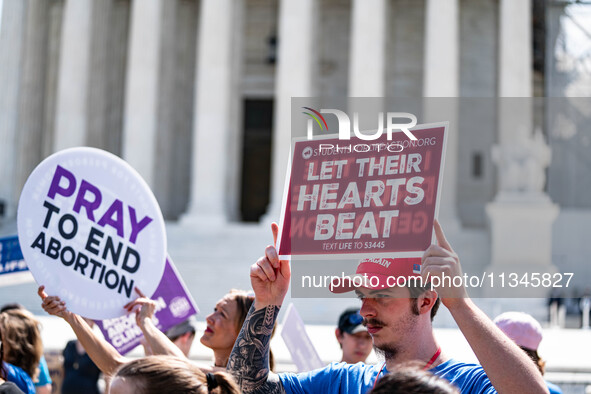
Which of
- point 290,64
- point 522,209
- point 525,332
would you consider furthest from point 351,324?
point 290,64

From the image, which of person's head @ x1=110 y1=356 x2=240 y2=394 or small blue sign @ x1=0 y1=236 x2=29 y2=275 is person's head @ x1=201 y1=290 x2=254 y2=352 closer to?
person's head @ x1=110 y1=356 x2=240 y2=394

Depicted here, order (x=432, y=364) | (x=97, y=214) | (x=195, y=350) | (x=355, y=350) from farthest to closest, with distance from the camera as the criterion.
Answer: (x=195, y=350), (x=355, y=350), (x=97, y=214), (x=432, y=364)

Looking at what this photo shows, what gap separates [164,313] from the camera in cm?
716

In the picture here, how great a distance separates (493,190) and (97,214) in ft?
134

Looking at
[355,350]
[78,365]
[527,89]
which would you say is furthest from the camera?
[527,89]

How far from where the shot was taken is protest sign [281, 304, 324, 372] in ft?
25.6

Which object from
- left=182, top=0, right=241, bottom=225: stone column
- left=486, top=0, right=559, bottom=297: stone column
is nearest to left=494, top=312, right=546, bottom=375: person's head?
left=486, top=0, right=559, bottom=297: stone column

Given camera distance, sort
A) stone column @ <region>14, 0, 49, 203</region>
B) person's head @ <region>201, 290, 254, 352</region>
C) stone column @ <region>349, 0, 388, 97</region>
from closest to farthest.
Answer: person's head @ <region>201, 290, 254, 352</region>, stone column @ <region>349, 0, 388, 97</region>, stone column @ <region>14, 0, 49, 203</region>

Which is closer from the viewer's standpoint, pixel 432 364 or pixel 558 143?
pixel 432 364

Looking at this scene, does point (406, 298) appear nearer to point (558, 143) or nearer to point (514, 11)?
point (514, 11)

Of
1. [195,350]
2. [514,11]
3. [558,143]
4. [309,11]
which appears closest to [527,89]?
[514,11]

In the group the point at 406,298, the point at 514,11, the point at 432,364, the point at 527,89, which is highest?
the point at 514,11

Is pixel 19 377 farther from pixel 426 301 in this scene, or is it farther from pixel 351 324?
pixel 426 301

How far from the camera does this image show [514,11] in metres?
38.1
